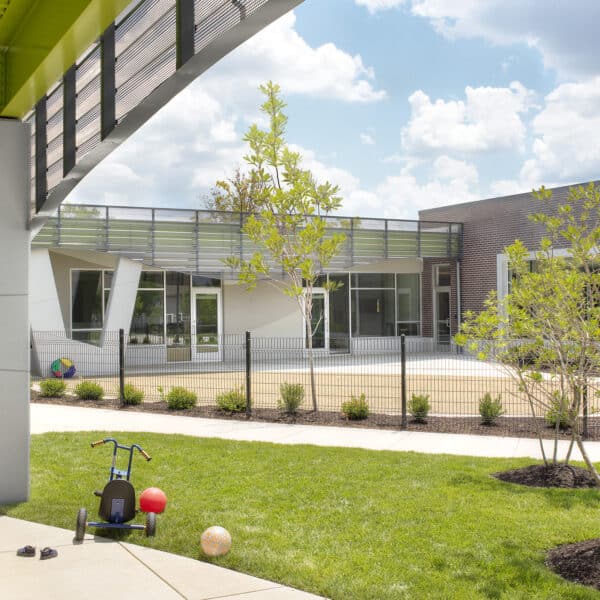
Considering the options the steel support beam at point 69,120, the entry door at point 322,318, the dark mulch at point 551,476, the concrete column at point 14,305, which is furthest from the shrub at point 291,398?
the entry door at point 322,318

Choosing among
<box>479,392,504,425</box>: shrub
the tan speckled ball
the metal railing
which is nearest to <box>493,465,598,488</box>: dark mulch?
<box>479,392,504,425</box>: shrub

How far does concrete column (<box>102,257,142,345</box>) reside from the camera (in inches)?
947

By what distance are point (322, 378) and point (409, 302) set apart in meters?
12.1

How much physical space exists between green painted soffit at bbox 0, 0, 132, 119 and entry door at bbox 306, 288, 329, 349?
22477 mm

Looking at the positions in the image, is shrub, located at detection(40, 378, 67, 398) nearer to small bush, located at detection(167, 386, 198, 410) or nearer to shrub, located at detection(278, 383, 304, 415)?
small bush, located at detection(167, 386, 198, 410)

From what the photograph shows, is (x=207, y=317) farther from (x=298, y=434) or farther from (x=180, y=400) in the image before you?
(x=298, y=434)

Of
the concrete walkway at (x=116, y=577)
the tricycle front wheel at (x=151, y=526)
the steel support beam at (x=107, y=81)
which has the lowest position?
the concrete walkway at (x=116, y=577)

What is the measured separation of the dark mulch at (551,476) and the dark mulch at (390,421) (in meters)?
2.86

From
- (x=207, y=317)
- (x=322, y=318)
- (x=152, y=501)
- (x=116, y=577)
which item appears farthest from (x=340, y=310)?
(x=116, y=577)

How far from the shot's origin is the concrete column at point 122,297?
24047 mm

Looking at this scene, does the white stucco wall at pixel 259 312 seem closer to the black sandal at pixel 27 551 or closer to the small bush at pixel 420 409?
the small bush at pixel 420 409

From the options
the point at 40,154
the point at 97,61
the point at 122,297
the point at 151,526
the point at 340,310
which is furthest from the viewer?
the point at 340,310

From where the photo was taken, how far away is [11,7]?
6352mm

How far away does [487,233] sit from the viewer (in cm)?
3077
